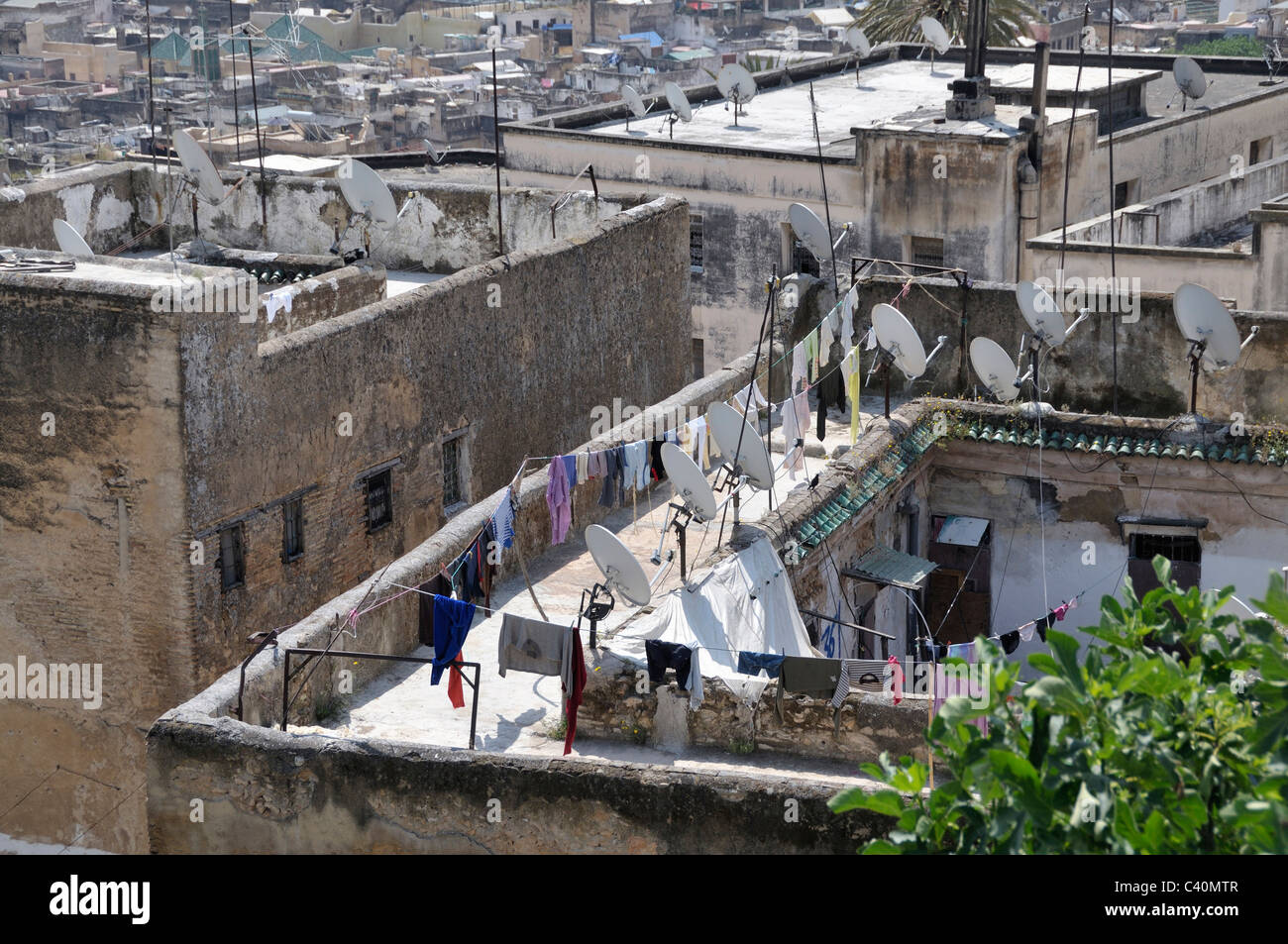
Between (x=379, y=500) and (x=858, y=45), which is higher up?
(x=858, y=45)

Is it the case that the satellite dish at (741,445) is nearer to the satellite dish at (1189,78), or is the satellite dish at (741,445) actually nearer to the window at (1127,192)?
the window at (1127,192)

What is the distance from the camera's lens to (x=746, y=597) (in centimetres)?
1725

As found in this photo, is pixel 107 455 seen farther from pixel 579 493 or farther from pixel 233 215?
pixel 233 215

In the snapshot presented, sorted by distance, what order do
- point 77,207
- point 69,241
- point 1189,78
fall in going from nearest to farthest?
point 69,241 < point 77,207 < point 1189,78

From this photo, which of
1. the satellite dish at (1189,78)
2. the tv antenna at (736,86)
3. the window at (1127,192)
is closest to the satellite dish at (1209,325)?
the window at (1127,192)

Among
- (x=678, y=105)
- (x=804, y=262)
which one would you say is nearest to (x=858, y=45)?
(x=678, y=105)

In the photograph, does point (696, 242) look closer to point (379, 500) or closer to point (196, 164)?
point (196, 164)

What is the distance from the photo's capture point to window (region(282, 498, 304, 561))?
21.4m

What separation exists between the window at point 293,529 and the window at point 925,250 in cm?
1531

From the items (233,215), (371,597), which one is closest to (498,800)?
(371,597)

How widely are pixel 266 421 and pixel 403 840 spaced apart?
25.4ft

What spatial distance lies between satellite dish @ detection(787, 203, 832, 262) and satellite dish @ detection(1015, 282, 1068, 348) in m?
2.62

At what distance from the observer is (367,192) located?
26.0 m

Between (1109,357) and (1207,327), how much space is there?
71.8 inches
